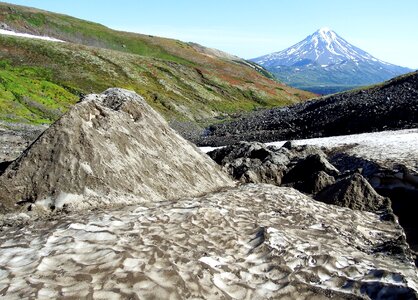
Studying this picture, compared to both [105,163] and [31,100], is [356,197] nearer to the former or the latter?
[105,163]

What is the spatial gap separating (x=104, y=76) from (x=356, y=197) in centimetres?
9304

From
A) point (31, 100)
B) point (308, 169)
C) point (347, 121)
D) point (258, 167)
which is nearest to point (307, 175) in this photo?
point (308, 169)

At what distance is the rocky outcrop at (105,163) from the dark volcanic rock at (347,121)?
1405 inches

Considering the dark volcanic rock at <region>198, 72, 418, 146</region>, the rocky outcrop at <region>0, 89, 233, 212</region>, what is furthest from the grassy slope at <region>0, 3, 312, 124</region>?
the rocky outcrop at <region>0, 89, 233, 212</region>

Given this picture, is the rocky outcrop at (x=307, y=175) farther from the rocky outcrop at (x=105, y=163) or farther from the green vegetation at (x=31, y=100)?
the green vegetation at (x=31, y=100)

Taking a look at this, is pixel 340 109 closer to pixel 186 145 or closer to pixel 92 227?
pixel 186 145

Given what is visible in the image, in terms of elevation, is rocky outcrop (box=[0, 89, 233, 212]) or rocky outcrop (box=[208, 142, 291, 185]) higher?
rocky outcrop (box=[0, 89, 233, 212])

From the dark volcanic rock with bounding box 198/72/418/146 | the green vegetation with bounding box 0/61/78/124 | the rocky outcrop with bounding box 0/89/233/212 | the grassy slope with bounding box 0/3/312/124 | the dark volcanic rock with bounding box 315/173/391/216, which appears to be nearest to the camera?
the rocky outcrop with bounding box 0/89/233/212

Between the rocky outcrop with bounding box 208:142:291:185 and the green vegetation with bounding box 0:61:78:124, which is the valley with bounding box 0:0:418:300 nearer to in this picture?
the rocky outcrop with bounding box 208:142:291:185

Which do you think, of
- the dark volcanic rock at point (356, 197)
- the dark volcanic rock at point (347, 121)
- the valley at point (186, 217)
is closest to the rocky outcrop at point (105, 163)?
the valley at point (186, 217)

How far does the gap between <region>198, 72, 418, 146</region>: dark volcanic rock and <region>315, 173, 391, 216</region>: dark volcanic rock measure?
3204 cm

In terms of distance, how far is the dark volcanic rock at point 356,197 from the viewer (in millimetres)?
17453

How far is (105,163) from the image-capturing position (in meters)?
16.2

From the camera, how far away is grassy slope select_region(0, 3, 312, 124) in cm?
6806
